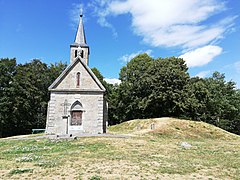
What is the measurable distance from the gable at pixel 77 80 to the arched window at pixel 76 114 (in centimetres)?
173

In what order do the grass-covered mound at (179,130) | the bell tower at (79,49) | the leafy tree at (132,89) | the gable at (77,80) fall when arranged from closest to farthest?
the gable at (77,80) → the grass-covered mound at (179,130) → the bell tower at (79,49) → the leafy tree at (132,89)

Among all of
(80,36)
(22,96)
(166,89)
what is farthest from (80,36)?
(22,96)

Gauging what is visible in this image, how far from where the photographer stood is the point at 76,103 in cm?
2320

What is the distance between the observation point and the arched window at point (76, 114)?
2297cm

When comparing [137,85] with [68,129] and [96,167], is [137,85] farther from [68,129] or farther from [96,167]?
[96,167]

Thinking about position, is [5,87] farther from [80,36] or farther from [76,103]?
[76,103]

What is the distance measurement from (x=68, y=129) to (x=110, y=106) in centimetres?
2487

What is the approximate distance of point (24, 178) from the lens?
7.44 meters

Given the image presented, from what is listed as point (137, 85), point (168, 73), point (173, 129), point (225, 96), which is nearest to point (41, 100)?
point (137, 85)

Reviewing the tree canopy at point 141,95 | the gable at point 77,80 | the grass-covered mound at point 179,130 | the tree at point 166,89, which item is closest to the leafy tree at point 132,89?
the tree canopy at point 141,95

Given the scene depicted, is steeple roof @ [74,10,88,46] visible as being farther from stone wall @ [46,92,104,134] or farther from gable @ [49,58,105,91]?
stone wall @ [46,92,104,134]

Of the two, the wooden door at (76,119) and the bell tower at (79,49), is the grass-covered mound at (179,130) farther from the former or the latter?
the bell tower at (79,49)

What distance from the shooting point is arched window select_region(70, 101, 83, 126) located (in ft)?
75.4

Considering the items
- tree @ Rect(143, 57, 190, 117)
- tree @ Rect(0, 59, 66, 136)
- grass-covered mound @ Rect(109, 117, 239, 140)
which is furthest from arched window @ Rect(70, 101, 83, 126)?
tree @ Rect(0, 59, 66, 136)
